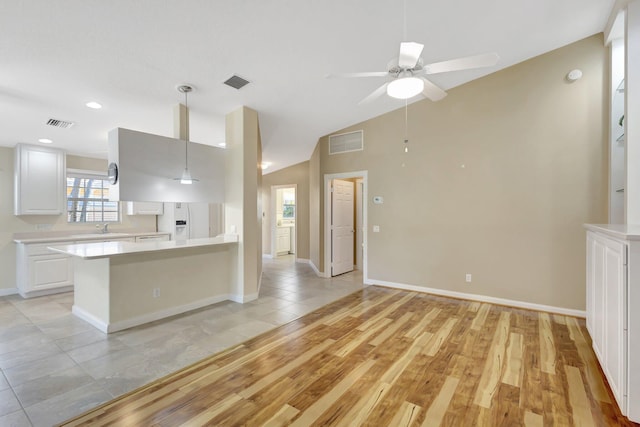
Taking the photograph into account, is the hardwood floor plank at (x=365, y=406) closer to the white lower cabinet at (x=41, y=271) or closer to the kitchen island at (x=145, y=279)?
the kitchen island at (x=145, y=279)

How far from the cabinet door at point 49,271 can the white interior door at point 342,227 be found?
15.2ft

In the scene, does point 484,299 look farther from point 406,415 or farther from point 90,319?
point 90,319

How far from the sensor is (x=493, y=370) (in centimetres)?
245

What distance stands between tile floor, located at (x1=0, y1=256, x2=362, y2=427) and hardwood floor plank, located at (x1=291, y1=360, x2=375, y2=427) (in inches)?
47.6

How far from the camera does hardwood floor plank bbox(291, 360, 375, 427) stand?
184 cm

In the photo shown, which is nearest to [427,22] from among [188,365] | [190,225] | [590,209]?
[590,209]

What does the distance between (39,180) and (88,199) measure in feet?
2.75

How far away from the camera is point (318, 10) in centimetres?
255

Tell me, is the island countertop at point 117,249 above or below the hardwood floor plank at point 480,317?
above

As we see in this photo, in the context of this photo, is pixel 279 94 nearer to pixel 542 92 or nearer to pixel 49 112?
pixel 49 112

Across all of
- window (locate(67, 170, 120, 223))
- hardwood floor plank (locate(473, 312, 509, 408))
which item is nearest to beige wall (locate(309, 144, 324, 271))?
hardwood floor plank (locate(473, 312, 509, 408))

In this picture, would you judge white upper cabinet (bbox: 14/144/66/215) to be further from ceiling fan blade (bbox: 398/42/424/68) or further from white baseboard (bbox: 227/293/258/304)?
ceiling fan blade (bbox: 398/42/424/68)

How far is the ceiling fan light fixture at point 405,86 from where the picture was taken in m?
2.07

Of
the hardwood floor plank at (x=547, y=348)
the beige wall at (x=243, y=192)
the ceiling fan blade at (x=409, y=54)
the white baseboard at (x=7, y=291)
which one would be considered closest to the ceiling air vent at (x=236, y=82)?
the beige wall at (x=243, y=192)
